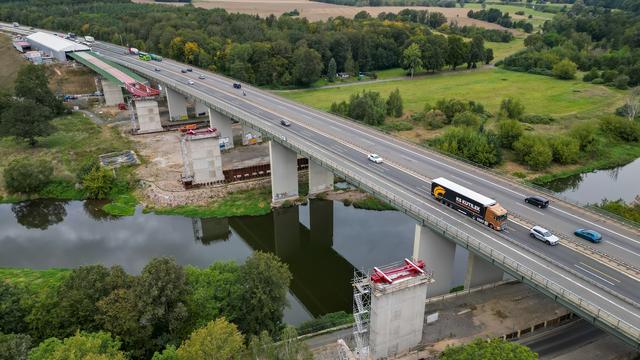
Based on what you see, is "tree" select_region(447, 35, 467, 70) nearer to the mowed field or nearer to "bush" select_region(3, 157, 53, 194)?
the mowed field

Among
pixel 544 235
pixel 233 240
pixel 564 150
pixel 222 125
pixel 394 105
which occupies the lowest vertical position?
pixel 233 240

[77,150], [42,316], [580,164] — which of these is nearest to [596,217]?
[580,164]

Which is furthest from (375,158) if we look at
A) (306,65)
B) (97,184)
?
(306,65)

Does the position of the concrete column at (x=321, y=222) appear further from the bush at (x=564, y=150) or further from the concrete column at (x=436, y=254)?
the bush at (x=564, y=150)

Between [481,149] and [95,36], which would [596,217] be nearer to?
[481,149]

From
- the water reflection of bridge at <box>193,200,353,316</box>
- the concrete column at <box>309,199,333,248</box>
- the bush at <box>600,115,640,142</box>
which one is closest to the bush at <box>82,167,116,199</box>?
the water reflection of bridge at <box>193,200,353,316</box>

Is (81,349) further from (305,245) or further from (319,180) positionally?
(319,180)

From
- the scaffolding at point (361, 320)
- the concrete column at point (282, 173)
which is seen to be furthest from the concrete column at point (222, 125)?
the scaffolding at point (361, 320)
